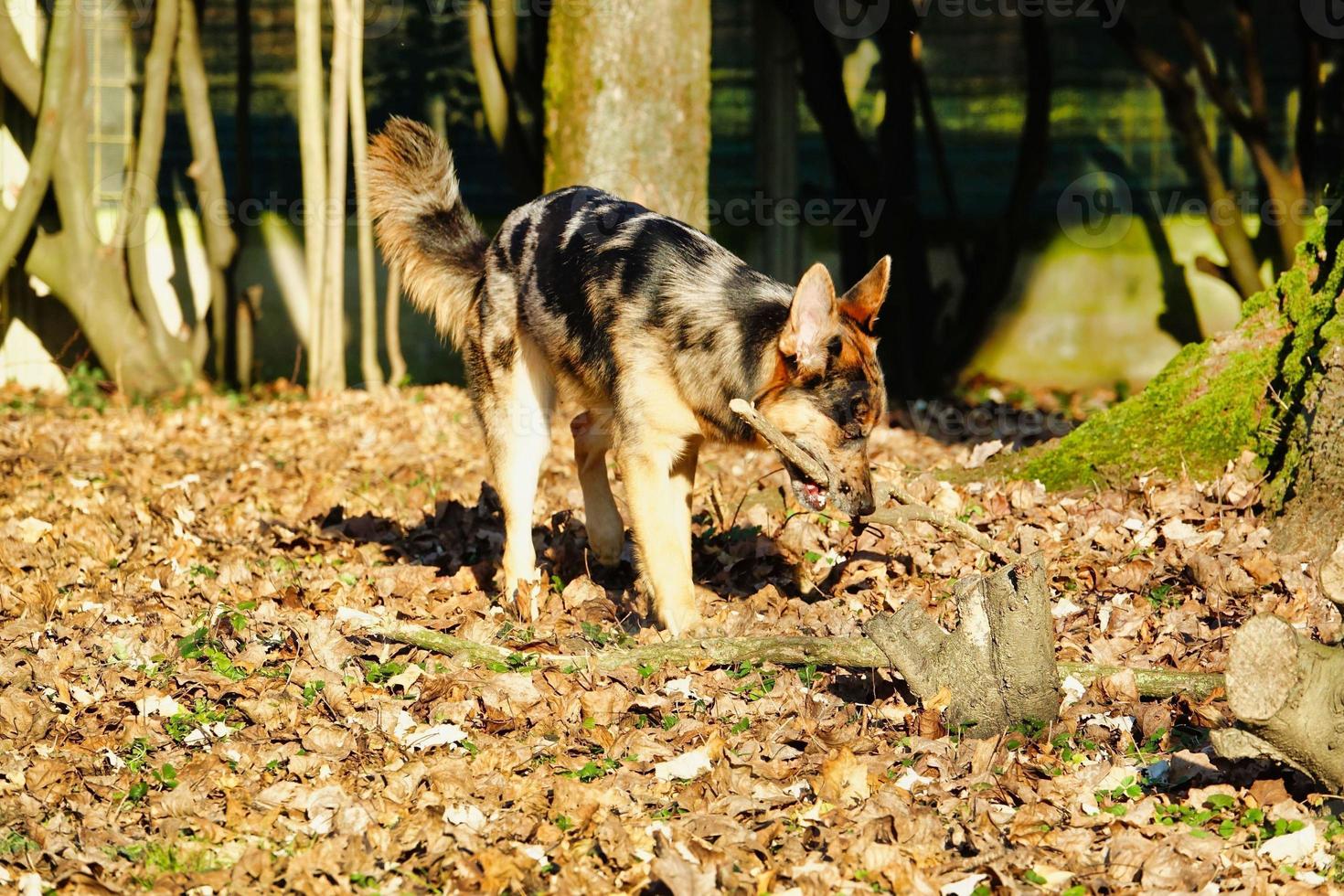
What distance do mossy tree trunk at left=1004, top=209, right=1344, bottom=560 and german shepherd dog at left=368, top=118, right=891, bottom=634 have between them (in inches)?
71.8

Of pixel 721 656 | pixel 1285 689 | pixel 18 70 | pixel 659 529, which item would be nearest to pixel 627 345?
pixel 659 529

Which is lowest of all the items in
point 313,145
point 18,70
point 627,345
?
point 627,345

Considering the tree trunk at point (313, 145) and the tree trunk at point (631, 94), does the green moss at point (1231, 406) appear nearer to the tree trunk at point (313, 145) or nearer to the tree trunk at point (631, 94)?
the tree trunk at point (631, 94)

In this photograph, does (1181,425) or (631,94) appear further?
(631,94)

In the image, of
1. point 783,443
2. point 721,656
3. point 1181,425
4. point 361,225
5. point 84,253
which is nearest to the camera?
point 721,656

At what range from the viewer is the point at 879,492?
5.59 meters

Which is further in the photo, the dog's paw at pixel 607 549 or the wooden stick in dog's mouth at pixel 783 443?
the dog's paw at pixel 607 549

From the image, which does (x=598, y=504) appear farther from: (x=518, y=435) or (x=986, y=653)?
(x=986, y=653)

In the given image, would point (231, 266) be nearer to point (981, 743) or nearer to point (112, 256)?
point (112, 256)

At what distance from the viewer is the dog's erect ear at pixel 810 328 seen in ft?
17.1

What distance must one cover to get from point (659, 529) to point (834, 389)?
1027 mm

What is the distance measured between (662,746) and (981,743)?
1017mm

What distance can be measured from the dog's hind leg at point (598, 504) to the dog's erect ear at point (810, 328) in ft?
5.21

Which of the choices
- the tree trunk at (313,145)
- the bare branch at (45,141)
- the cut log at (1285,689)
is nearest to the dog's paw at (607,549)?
the cut log at (1285,689)
